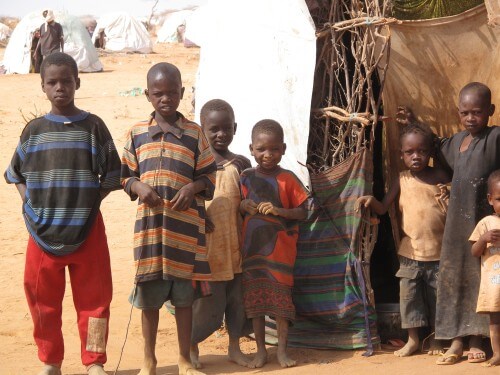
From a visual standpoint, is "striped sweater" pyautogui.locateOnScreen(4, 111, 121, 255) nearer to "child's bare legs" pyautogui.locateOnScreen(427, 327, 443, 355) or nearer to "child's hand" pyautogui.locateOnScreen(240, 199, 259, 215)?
"child's hand" pyautogui.locateOnScreen(240, 199, 259, 215)

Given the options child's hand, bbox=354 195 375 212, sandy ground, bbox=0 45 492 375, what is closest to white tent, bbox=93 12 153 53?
sandy ground, bbox=0 45 492 375

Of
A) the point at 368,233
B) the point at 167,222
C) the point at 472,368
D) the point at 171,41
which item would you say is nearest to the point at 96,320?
the point at 167,222

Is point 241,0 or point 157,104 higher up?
point 241,0

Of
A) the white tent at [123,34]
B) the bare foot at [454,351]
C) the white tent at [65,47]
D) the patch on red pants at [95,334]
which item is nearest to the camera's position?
the patch on red pants at [95,334]

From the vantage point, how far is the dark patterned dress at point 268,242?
15.5ft

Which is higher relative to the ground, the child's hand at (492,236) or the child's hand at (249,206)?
the child's hand at (249,206)

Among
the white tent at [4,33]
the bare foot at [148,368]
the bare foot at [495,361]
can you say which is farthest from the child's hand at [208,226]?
the white tent at [4,33]

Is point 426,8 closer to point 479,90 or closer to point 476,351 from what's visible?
point 479,90

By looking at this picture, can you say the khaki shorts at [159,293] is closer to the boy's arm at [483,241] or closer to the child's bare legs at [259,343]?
the child's bare legs at [259,343]

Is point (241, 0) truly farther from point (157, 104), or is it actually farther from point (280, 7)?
Result: point (157, 104)

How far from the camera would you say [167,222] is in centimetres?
421

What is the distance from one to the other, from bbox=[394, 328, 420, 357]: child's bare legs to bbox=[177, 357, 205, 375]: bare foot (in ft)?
3.90

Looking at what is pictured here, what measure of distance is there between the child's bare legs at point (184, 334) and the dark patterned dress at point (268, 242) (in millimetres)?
471

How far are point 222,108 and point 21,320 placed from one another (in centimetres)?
231
